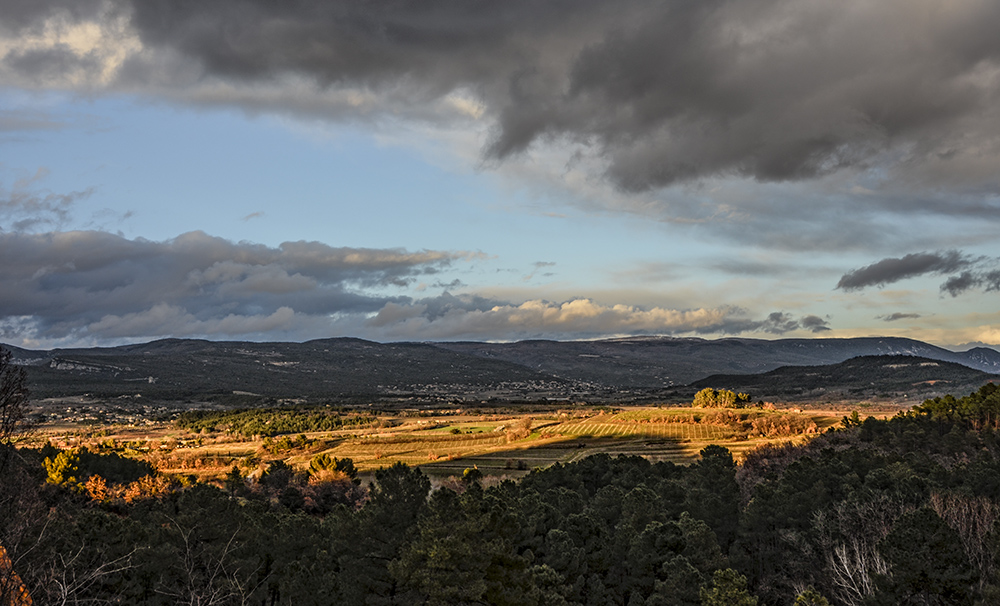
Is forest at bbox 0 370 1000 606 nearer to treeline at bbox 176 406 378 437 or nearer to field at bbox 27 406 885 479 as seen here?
field at bbox 27 406 885 479

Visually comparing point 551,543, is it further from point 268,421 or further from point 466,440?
point 268,421

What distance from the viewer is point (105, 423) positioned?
163 meters

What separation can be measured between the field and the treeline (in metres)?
3.75

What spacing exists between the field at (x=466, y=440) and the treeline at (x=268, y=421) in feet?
12.3

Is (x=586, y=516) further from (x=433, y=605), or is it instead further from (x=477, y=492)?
(x=433, y=605)

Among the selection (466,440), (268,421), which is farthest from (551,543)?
(268,421)

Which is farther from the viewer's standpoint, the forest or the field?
the field

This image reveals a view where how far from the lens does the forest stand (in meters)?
25.7

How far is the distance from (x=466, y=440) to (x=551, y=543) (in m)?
106

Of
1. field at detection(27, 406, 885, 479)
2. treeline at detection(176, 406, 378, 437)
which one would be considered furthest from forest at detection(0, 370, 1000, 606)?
treeline at detection(176, 406, 378, 437)

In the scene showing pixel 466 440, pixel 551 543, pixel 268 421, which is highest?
pixel 551 543

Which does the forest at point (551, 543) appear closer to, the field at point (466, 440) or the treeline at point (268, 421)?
the field at point (466, 440)

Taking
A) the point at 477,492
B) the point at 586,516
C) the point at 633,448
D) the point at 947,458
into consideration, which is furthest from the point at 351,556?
the point at 633,448

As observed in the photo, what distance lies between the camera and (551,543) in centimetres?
3559
